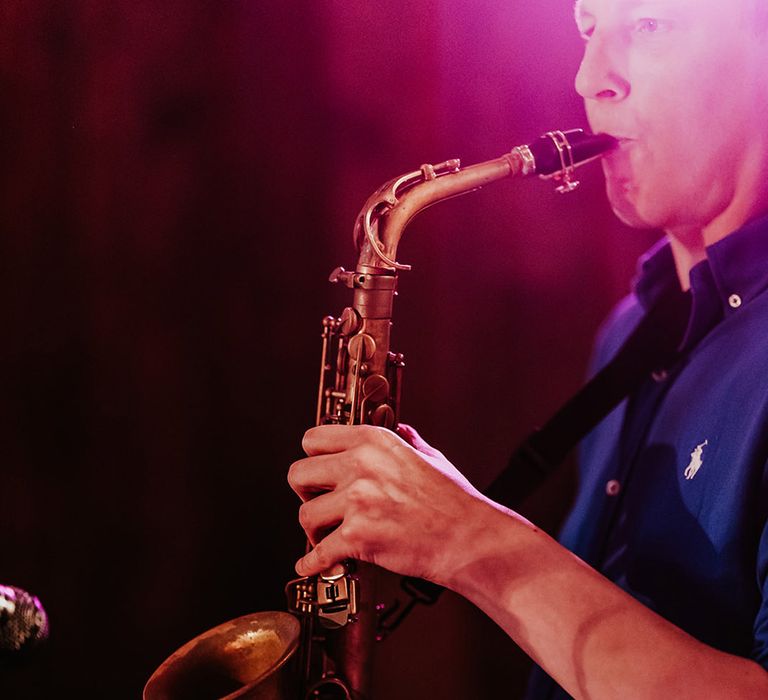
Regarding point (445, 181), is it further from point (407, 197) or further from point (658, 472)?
point (658, 472)

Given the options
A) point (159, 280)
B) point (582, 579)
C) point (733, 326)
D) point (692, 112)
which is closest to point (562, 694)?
point (582, 579)

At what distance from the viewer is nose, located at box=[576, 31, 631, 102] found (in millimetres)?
1913

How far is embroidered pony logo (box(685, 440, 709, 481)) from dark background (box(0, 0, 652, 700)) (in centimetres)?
126

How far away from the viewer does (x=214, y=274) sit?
255 centimetres

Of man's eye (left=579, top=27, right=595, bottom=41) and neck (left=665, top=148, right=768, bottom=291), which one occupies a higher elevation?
man's eye (left=579, top=27, right=595, bottom=41)

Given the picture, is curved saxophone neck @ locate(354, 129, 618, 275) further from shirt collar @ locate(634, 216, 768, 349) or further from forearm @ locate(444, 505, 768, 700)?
forearm @ locate(444, 505, 768, 700)

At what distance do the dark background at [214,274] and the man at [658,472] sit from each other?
2.48ft

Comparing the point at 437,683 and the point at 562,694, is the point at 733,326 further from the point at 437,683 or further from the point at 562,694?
the point at 437,683

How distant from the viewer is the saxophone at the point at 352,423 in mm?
1717

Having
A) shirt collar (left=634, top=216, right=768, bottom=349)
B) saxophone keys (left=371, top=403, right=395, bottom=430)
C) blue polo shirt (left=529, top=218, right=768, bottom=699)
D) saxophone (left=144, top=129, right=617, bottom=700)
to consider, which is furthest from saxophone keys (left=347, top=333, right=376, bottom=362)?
shirt collar (left=634, top=216, right=768, bottom=349)

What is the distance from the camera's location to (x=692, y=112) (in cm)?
183

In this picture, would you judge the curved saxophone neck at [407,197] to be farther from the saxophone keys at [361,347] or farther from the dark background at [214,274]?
the dark background at [214,274]

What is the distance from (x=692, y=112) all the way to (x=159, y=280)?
1.59 m

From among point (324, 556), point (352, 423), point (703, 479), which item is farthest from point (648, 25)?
point (324, 556)
